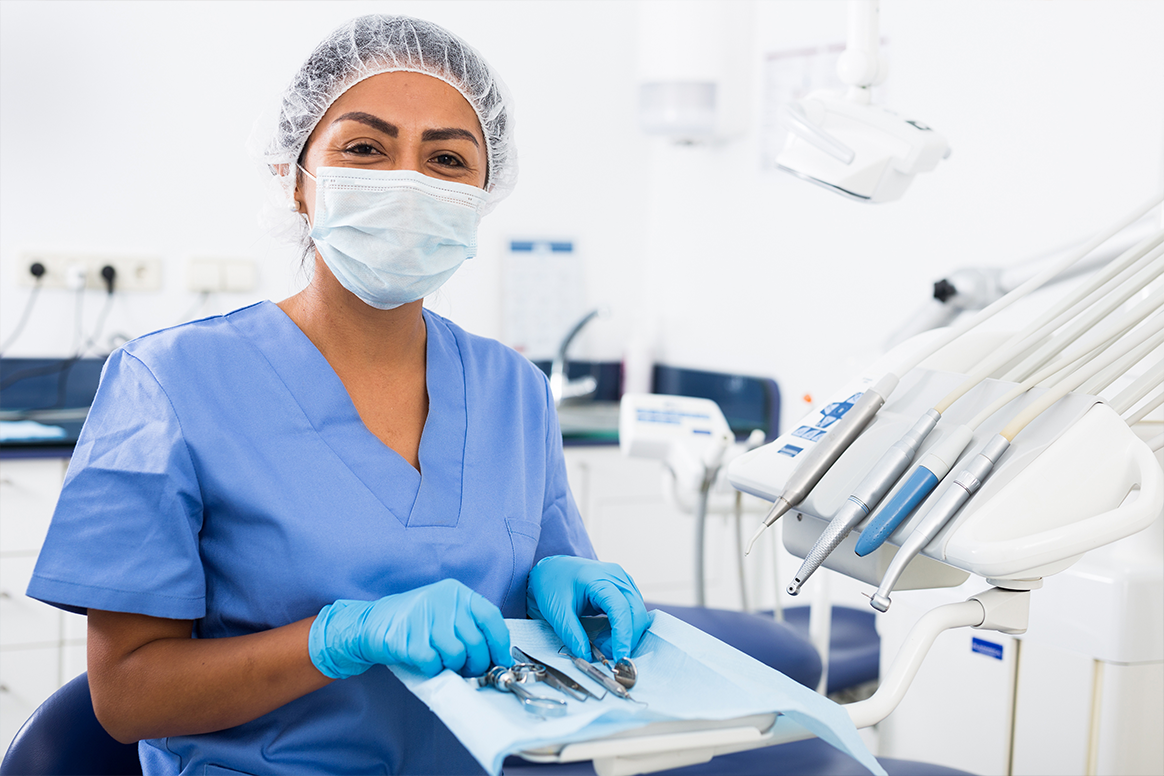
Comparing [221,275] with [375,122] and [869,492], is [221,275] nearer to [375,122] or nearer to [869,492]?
[375,122]

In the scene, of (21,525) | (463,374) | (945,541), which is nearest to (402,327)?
(463,374)

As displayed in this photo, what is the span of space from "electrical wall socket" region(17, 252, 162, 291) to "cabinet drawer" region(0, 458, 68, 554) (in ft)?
1.68

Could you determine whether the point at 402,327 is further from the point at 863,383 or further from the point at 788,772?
the point at 788,772

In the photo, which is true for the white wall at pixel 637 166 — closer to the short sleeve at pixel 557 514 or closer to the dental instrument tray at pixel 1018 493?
the short sleeve at pixel 557 514

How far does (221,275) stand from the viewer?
91.7 inches

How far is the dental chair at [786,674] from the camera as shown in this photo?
44.0 inches

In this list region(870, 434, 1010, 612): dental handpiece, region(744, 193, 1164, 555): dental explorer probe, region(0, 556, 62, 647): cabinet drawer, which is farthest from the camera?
region(0, 556, 62, 647): cabinet drawer

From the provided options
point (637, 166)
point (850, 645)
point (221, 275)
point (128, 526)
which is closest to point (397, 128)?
point (128, 526)

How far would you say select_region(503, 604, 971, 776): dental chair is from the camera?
112 cm

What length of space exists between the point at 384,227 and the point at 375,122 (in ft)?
0.36

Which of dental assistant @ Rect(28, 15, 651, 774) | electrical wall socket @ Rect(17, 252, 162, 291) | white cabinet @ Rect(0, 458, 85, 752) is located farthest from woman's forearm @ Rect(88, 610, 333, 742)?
electrical wall socket @ Rect(17, 252, 162, 291)

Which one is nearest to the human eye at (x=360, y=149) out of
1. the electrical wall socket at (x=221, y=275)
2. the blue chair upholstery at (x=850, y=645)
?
the blue chair upholstery at (x=850, y=645)

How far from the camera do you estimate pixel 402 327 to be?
109 cm

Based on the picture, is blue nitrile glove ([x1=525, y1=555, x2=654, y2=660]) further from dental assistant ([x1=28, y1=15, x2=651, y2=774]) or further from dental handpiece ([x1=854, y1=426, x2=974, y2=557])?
dental handpiece ([x1=854, y1=426, x2=974, y2=557])
